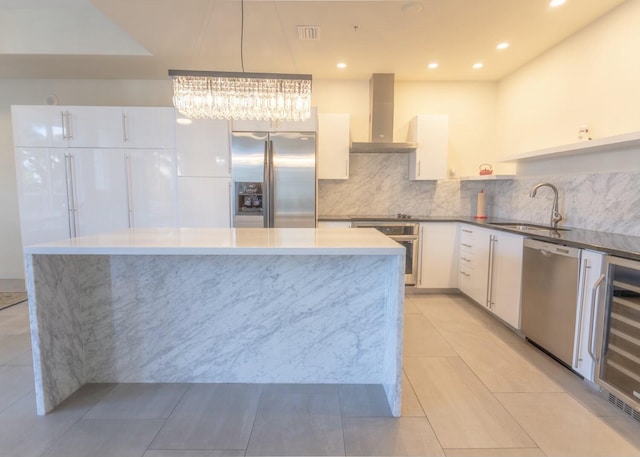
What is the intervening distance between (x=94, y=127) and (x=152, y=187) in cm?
88

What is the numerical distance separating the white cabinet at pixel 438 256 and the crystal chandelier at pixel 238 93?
226 cm

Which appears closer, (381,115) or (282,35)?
(282,35)

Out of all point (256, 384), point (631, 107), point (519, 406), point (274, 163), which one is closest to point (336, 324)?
point (256, 384)

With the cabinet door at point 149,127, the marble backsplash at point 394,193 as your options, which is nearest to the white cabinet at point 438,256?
the marble backsplash at point 394,193

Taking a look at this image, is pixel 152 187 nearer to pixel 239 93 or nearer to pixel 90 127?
pixel 90 127

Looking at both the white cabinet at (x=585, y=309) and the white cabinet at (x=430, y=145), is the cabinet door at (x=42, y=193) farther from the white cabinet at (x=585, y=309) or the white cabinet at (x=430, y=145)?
the white cabinet at (x=585, y=309)

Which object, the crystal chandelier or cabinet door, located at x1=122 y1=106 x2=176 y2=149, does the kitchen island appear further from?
cabinet door, located at x1=122 y1=106 x2=176 y2=149

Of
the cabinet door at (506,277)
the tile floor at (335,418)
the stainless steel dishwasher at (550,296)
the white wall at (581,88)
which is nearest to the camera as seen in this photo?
the tile floor at (335,418)

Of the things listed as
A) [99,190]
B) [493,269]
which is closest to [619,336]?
[493,269]

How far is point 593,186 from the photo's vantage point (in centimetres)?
273

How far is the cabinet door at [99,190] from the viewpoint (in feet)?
11.9

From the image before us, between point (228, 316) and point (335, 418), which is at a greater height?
point (228, 316)

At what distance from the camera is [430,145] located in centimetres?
403

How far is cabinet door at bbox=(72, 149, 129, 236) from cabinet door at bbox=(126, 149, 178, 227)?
10 centimetres
